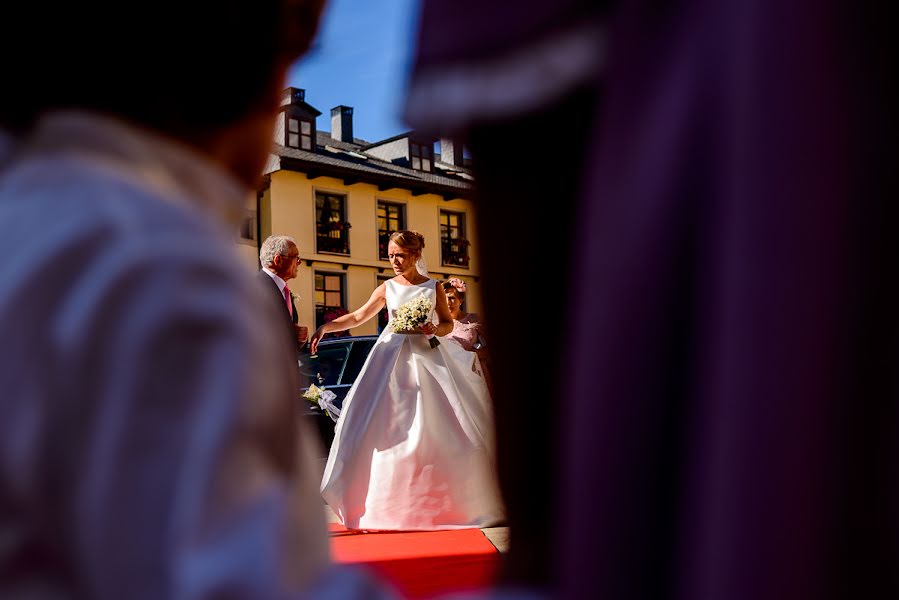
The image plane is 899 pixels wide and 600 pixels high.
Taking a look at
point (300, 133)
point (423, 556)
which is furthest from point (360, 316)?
point (300, 133)

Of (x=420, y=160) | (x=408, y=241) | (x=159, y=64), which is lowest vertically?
(x=159, y=64)

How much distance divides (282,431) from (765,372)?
0.34m

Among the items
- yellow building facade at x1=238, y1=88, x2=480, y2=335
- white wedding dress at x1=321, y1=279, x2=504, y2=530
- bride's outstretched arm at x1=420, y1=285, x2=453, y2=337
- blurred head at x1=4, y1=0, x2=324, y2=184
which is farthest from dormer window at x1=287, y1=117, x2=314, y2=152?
blurred head at x1=4, y1=0, x2=324, y2=184

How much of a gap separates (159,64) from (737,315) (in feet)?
1.67

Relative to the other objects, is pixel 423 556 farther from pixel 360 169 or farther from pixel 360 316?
pixel 360 169

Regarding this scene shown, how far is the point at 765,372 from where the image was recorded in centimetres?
58

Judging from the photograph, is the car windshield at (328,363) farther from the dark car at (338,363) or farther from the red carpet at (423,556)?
the red carpet at (423,556)

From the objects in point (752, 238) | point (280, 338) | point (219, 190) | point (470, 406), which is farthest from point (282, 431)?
point (470, 406)

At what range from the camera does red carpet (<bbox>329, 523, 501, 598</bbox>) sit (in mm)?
3981

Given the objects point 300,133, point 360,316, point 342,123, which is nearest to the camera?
point 360,316

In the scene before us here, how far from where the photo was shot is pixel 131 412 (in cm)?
59

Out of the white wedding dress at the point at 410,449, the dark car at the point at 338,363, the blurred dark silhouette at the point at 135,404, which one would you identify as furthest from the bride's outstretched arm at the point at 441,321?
the blurred dark silhouette at the point at 135,404

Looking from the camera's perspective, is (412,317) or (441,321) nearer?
(412,317)

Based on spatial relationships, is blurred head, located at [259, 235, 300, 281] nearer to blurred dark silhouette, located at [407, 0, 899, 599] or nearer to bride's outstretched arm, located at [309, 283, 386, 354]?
bride's outstretched arm, located at [309, 283, 386, 354]
